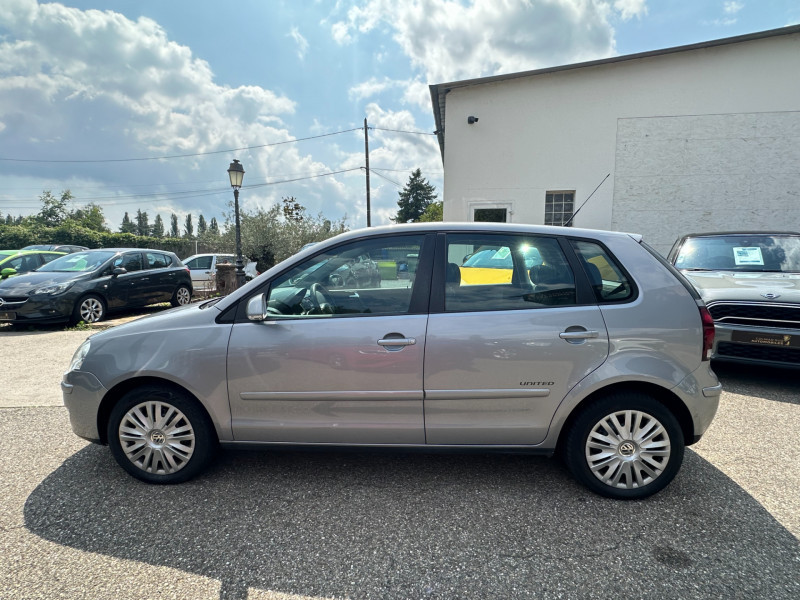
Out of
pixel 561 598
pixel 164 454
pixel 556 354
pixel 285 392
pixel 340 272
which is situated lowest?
pixel 561 598

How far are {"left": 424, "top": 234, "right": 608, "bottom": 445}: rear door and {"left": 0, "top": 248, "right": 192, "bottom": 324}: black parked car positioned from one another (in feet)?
26.2

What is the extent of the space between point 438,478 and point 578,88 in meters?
12.0

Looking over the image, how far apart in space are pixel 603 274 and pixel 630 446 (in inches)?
40.8

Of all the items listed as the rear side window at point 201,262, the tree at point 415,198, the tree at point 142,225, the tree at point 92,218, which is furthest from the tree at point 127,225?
the rear side window at point 201,262

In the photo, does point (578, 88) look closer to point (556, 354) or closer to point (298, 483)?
point (556, 354)

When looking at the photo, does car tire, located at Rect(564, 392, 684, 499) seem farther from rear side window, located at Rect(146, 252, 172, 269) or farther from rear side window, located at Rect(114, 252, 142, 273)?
rear side window, located at Rect(146, 252, 172, 269)

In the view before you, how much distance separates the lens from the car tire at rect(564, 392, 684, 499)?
7.88ft

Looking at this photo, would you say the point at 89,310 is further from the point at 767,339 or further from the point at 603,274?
the point at 767,339

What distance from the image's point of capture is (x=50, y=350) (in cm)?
606

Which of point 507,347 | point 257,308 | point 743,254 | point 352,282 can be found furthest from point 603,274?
point 743,254

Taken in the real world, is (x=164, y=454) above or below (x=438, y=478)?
above

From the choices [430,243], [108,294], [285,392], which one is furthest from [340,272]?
[108,294]

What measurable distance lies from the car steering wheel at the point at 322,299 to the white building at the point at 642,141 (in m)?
10.1

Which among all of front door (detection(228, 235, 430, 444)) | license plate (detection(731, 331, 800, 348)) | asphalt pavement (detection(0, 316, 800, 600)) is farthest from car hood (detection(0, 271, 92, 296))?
license plate (detection(731, 331, 800, 348))
